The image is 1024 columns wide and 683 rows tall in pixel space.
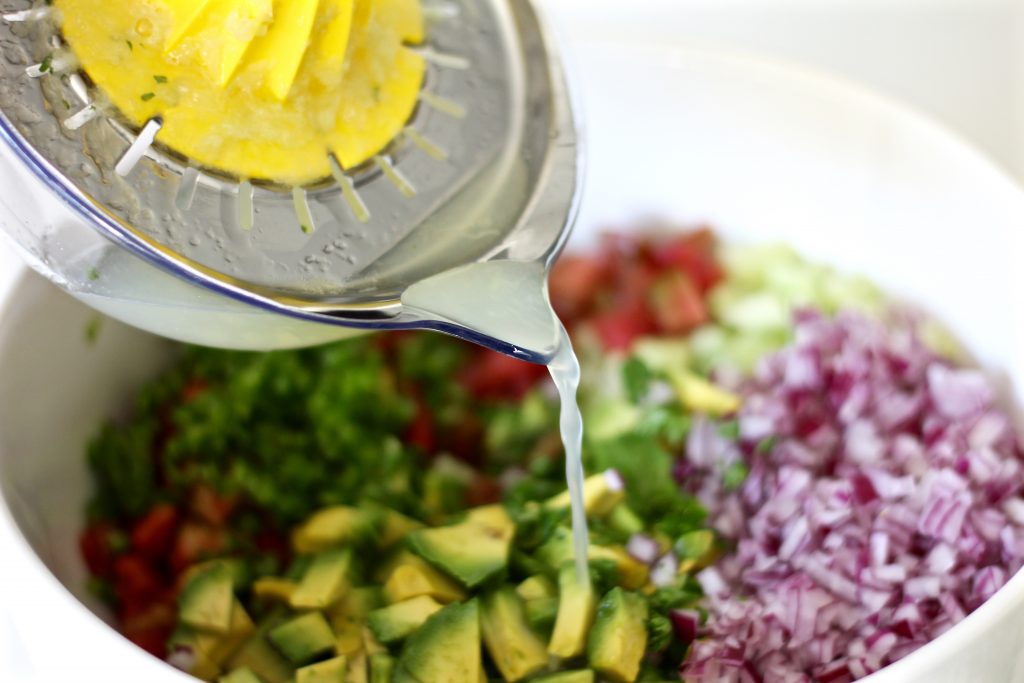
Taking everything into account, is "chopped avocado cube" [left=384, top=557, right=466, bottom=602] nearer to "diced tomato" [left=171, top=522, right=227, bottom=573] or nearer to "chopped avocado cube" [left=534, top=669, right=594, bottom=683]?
"chopped avocado cube" [left=534, top=669, right=594, bottom=683]

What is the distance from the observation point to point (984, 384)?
1.21 meters

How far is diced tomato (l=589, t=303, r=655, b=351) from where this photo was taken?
4.80ft

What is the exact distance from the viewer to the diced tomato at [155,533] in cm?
125

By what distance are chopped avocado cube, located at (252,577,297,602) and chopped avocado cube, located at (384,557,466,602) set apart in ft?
0.37

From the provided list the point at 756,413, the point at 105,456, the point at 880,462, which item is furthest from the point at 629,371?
the point at 105,456

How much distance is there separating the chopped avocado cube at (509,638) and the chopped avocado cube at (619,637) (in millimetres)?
54

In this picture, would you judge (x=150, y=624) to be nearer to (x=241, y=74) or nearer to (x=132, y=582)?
(x=132, y=582)

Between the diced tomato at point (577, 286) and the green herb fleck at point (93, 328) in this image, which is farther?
the diced tomato at point (577, 286)

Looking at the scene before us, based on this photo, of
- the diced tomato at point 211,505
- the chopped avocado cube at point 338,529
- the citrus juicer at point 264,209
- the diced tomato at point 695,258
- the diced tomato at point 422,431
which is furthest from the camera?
the diced tomato at point 695,258

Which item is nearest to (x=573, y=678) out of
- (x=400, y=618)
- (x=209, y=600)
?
(x=400, y=618)

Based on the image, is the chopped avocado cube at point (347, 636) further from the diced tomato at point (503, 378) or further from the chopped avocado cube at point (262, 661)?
the diced tomato at point (503, 378)

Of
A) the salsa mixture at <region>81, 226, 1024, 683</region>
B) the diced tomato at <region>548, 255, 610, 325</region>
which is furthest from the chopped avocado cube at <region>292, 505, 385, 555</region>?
the diced tomato at <region>548, 255, 610, 325</region>

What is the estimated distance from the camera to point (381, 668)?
3.28 feet

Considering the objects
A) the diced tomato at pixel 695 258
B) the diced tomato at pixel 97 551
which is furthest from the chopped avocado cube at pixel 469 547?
the diced tomato at pixel 695 258
